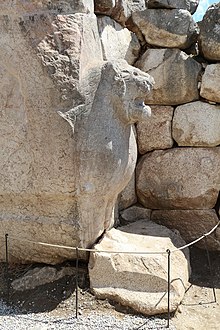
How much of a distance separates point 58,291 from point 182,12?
2189 mm

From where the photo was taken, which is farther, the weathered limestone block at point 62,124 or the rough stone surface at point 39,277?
the rough stone surface at point 39,277

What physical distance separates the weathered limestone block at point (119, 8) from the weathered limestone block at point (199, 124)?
2.66ft

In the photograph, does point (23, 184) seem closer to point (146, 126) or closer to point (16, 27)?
point (16, 27)

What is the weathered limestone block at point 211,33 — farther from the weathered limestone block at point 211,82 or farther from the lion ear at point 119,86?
the lion ear at point 119,86

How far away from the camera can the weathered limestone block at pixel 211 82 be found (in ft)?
11.7

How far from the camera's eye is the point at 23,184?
290cm

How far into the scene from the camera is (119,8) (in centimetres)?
348

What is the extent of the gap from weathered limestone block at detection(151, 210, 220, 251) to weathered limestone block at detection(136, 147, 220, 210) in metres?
0.05

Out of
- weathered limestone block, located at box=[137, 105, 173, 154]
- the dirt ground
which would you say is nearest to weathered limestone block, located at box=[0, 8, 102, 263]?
the dirt ground

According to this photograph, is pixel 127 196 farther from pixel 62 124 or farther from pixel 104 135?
pixel 62 124

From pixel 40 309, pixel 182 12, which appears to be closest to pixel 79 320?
pixel 40 309

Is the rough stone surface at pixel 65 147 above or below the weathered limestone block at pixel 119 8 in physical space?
below

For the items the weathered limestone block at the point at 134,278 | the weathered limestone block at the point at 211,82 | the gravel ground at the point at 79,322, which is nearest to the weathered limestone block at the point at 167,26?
the weathered limestone block at the point at 211,82

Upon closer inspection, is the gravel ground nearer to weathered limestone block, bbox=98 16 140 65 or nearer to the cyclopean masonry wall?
the cyclopean masonry wall
